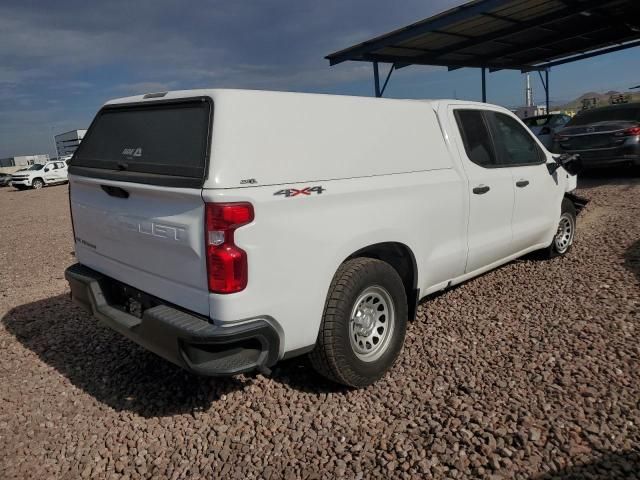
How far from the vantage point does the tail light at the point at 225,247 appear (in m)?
Answer: 2.46

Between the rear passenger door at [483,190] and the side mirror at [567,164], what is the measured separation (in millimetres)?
939

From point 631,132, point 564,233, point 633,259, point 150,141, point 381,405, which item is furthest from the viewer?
point 631,132

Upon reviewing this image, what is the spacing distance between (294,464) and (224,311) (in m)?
0.93

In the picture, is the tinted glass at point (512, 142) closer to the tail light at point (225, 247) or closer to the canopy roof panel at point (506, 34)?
the tail light at point (225, 247)

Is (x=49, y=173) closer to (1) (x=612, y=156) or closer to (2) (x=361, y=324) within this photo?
(1) (x=612, y=156)

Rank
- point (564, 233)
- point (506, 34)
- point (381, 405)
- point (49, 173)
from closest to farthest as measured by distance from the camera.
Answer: point (381, 405)
point (564, 233)
point (506, 34)
point (49, 173)

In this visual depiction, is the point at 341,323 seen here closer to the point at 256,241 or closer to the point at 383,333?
the point at 383,333

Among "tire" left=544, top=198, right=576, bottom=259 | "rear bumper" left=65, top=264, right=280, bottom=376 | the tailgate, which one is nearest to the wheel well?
"rear bumper" left=65, top=264, right=280, bottom=376

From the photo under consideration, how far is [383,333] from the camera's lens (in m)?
3.45

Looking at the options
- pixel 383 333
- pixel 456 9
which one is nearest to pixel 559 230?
pixel 383 333

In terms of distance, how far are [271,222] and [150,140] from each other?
3.47 ft

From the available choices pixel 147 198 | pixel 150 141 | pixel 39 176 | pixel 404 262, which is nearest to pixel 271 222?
pixel 147 198

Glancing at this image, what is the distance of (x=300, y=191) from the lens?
107 inches

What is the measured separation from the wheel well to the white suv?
98.0 ft
